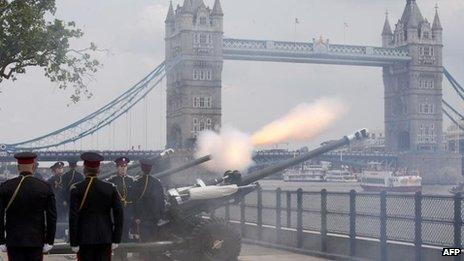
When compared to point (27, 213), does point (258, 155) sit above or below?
above

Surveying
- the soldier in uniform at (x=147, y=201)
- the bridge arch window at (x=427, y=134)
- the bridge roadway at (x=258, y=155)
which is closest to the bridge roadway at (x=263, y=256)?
the soldier in uniform at (x=147, y=201)

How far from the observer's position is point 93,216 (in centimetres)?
903

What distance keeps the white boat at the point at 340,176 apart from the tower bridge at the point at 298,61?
1040 centimetres

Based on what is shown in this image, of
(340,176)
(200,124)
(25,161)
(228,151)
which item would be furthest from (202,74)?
(25,161)

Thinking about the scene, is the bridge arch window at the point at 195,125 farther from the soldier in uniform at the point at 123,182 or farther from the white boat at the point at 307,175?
the soldier in uniform at the point at 123,182

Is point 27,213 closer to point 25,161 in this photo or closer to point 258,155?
point 25,161

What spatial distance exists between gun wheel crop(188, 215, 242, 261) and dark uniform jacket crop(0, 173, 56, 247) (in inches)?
207

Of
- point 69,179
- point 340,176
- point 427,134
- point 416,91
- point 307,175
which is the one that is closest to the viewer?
point 69,179

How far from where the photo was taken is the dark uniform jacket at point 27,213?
864 cm

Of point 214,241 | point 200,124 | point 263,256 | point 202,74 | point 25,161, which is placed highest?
point 202,74

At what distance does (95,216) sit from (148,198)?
411 cm

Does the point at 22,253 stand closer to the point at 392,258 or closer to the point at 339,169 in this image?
the point at 392,258

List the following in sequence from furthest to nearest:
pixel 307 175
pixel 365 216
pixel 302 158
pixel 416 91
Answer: pixel 307 175, pixel 416 91, pixel 302 158, pixel 365 216

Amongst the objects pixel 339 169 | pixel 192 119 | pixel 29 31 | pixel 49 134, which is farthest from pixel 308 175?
pixel 29 31
